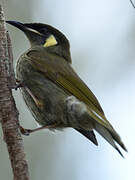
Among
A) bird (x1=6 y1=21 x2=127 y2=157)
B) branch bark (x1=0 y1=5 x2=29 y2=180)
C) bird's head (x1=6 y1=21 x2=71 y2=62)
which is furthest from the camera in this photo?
bird's head (x1=6 y1=21 x2=71 y2=62)

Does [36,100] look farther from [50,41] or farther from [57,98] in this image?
[50,41]

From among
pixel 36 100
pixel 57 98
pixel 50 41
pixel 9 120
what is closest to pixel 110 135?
pixel 57 98

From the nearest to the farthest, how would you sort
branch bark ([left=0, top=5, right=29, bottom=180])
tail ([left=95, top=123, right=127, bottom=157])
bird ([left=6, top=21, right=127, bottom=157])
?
branch bark ([left=0, top=5, right=29, bottom=180]), tail ([left=95, top=123, right=127, bottom=157]), bird ([left=6, top=21, right=127, bottom=157])

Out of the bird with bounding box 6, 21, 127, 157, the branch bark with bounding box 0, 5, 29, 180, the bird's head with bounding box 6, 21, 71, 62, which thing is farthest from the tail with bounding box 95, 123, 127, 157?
the bird's head with bounding box 6, 21, 71, 62

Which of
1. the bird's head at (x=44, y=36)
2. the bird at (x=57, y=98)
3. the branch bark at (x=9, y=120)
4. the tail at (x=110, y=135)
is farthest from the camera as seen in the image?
the bird's head at (x=44, y=36)

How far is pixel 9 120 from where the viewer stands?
2971mm

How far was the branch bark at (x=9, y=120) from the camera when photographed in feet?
9.48

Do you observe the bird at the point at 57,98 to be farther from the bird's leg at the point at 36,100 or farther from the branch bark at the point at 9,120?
the branch bark at the point at 9,120

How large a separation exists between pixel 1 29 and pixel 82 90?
124 centimetres

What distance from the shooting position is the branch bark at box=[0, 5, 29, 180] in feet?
9.48

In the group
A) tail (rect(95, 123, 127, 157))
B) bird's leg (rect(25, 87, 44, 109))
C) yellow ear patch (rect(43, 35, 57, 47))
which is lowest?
tail (rect(95, 123, 127, 157))

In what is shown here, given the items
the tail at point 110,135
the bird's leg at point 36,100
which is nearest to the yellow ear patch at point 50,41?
the bird's leg at point 36,100

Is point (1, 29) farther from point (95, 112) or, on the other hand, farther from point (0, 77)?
point (95, 112)

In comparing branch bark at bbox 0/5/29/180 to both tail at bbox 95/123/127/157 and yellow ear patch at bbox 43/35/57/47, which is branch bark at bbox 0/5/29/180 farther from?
yellow ear patch at bbox 43/35/57/47
